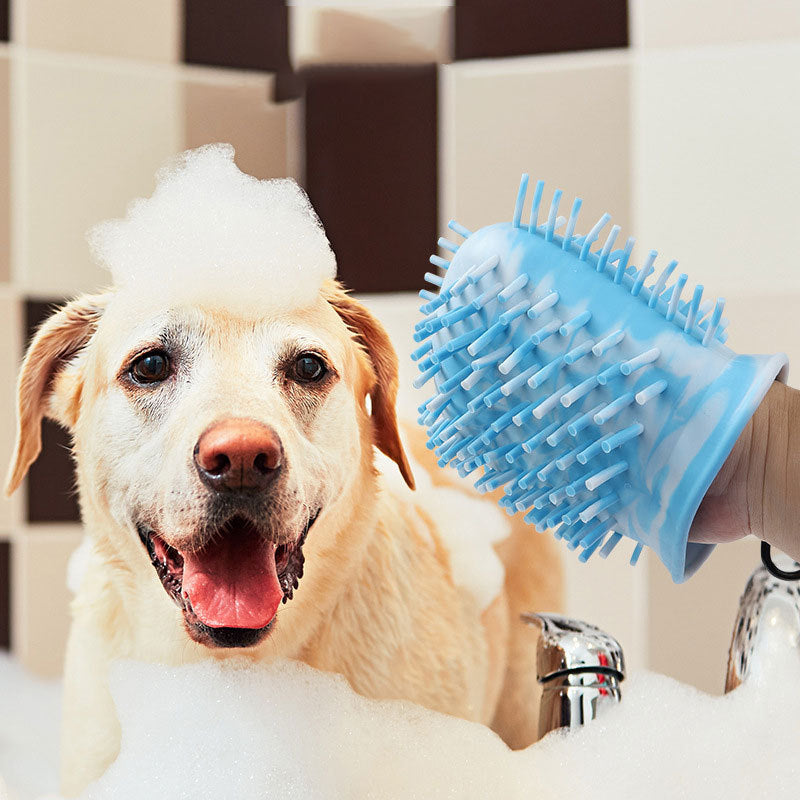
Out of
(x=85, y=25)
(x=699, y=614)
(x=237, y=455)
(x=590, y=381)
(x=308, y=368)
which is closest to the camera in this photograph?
(x=590, y=381)

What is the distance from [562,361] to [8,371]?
2.11ft

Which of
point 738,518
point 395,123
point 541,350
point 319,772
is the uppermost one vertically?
point 395,123

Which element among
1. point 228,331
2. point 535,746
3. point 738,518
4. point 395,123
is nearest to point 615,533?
point 738,518

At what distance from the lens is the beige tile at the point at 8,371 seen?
3.07 feet

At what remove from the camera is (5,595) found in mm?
959

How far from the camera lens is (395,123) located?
0.96 meters

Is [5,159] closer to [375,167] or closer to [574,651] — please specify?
[375,167]

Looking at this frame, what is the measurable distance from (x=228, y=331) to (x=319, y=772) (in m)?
0.42

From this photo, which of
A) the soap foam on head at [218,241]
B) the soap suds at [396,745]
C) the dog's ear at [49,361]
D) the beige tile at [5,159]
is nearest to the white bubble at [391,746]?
the soap suds at [396,745]

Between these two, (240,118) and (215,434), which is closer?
(215,434)

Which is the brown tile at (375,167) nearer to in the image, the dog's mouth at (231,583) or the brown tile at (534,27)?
the brown tile at (534,27)

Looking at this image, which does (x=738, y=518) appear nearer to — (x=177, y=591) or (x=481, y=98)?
(x=177, y=591)

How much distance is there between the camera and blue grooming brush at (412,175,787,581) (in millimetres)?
581

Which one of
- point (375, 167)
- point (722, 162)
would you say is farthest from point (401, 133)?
point (722, 162)
